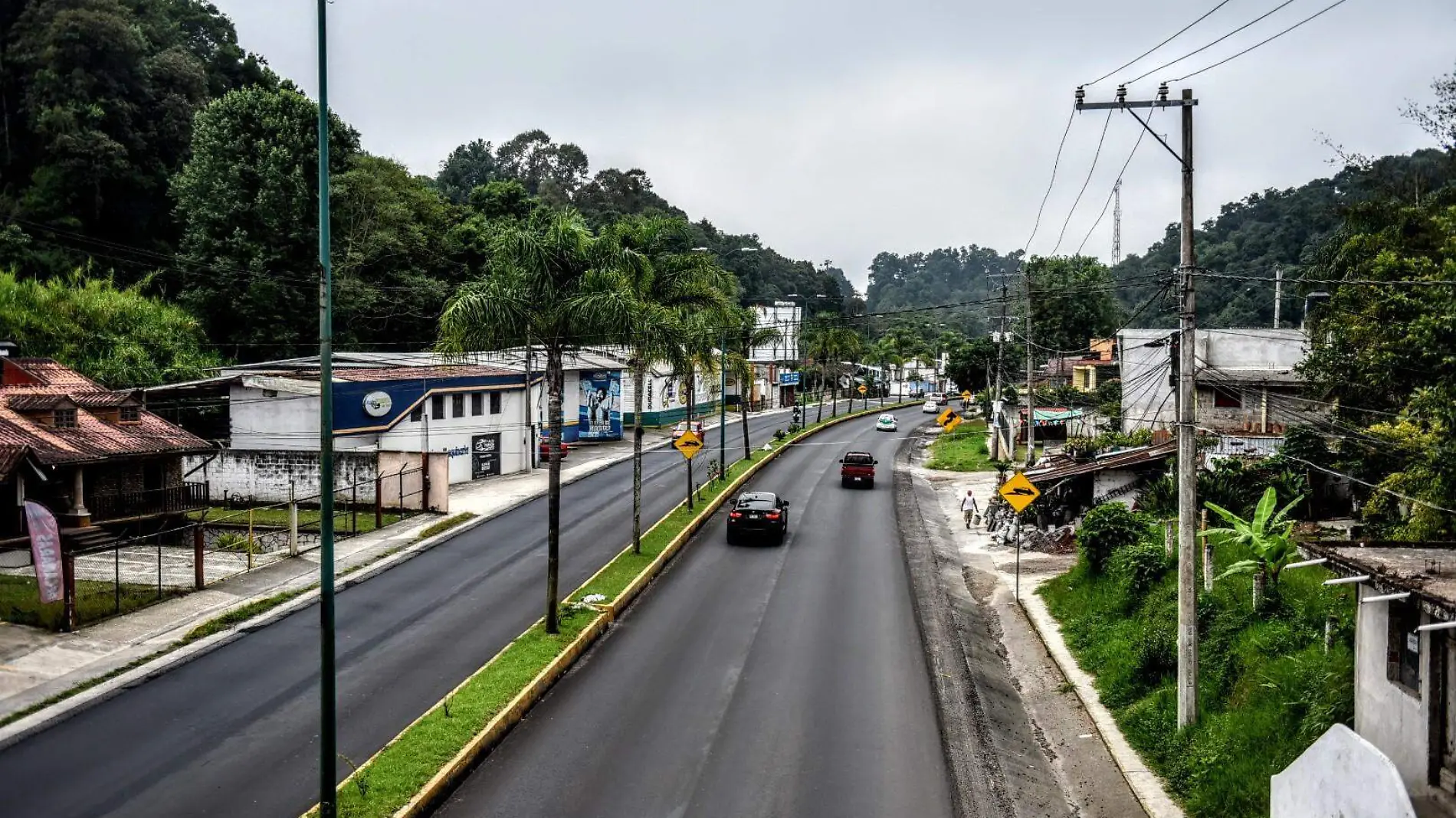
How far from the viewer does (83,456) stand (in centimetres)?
2761

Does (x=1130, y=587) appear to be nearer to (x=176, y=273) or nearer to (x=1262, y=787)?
(x=1262, y=787)

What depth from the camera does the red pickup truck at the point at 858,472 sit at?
43.8 metres

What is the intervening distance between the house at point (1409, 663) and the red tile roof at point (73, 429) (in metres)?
27.8

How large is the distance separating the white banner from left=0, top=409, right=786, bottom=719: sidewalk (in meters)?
1.09

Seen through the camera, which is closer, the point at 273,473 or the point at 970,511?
the point at 970,511

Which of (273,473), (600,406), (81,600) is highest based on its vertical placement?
(600,406)

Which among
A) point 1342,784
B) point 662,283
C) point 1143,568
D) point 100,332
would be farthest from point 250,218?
point 1342,784

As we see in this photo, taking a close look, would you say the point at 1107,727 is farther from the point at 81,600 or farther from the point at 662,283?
the point at 81,600

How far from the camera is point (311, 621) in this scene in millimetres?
21906

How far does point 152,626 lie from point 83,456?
9.26 meters

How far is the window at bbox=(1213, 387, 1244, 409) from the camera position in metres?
38.3

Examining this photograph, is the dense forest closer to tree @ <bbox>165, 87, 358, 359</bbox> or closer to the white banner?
tree @ <bbox>165, 87, 358, 359</bbox>

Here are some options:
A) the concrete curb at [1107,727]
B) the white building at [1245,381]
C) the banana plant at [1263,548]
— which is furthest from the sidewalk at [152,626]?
the white building at [1245,381]

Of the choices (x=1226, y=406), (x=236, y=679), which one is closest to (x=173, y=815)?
(x=236, y=679)
